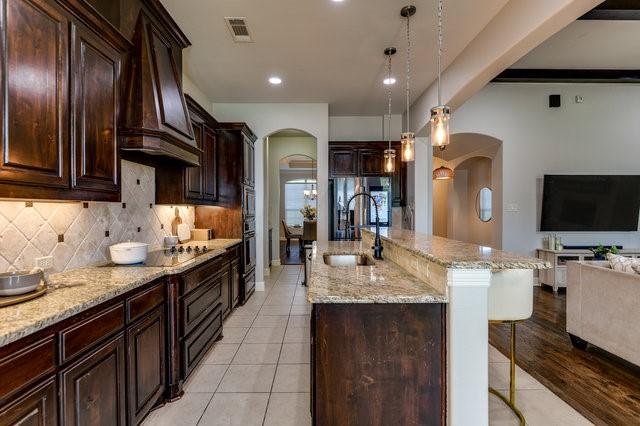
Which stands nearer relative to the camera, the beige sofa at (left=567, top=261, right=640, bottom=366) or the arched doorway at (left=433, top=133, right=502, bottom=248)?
the beige sofa at (left=567, top=261, right=640, bottom=366)

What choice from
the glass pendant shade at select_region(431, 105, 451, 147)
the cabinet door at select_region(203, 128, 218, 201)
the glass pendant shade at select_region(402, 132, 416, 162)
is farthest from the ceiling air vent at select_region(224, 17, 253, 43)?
the glass pendant shade at select_region(431, 105, 451, 147)

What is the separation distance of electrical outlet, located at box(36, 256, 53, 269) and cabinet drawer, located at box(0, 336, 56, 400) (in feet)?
2.74

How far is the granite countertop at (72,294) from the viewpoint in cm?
111

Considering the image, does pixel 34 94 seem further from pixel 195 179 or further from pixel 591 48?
pixel 591 48

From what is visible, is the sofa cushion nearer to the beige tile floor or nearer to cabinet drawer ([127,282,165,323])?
the beige tile floor

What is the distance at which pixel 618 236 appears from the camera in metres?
5.27

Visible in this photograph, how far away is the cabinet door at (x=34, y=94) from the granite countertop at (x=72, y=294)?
54 centimetres

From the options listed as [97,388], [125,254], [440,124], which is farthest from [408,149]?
[97,388]

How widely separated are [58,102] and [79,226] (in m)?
0.93

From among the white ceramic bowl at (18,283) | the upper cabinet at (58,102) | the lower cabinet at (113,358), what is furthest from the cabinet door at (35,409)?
the upper cabinet at (58,102)

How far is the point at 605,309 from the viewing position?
8.53ft

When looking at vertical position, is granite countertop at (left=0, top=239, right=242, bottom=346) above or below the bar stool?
above

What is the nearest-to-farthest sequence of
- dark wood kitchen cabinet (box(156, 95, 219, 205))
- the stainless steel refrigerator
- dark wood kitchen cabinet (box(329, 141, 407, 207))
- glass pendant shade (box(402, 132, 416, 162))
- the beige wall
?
glass pendant shade (box(402, 132, 416, 162)) → dark wood kitchen cabinet (box(156, 95, 219, 205)) → the stainless steel refrigerator → dark wood kitchen cabinet (box(329, 141, 407, 207)) → the beige wall

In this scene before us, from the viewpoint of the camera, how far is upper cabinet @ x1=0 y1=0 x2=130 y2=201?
131 cm
